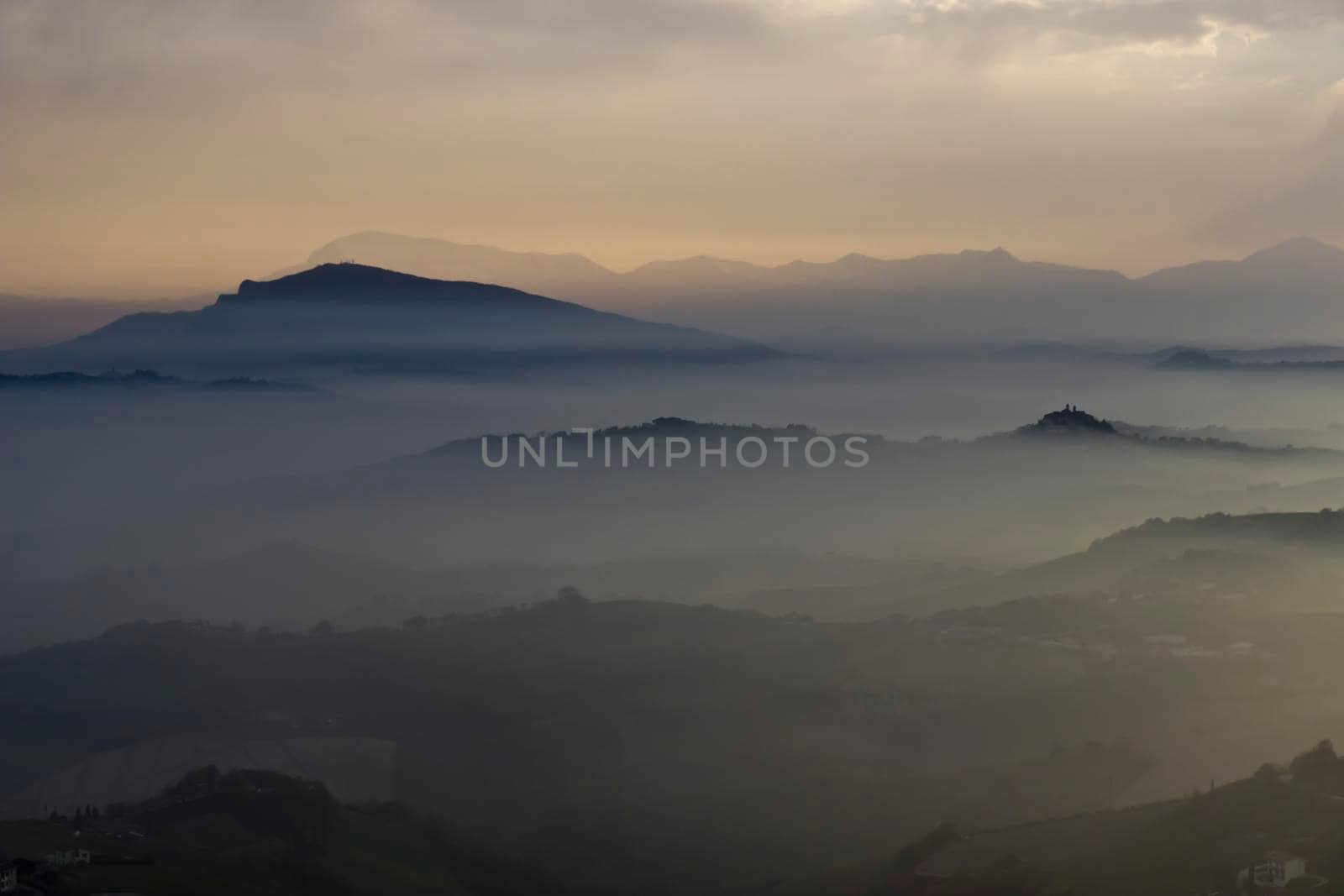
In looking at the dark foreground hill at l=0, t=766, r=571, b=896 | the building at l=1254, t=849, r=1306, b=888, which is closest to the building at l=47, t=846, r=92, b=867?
the dark foreground hill at l=0, t=766, r=571, b=896

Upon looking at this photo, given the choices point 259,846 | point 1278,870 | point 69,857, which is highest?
point 1278,870

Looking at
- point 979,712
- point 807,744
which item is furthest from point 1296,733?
point 807,744

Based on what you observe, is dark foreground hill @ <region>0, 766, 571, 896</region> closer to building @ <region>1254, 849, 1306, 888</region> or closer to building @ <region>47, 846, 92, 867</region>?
building @ <region>47, 846, 92, 867</region>

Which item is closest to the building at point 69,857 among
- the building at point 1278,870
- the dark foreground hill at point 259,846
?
the dark foreground hill at point 259,846

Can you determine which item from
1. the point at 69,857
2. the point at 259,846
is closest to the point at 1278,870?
the point at 259,846

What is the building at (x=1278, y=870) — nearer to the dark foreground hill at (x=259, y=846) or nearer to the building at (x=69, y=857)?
the dark foreground hill at (x=259, y=846)

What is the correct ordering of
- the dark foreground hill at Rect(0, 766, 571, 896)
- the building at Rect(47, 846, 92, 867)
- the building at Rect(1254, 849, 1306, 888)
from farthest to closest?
the dark foreground hill at Rect(0, 766, 571, 896)
the building at Rect(47, 846, 92, 867)
the building at Rect(1254, 849, 1306, 888)

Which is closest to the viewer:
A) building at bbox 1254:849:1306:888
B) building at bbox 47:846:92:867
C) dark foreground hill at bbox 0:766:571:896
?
building at bbox 1254:849:1306:888

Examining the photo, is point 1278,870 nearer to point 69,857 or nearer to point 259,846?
point 259,846
